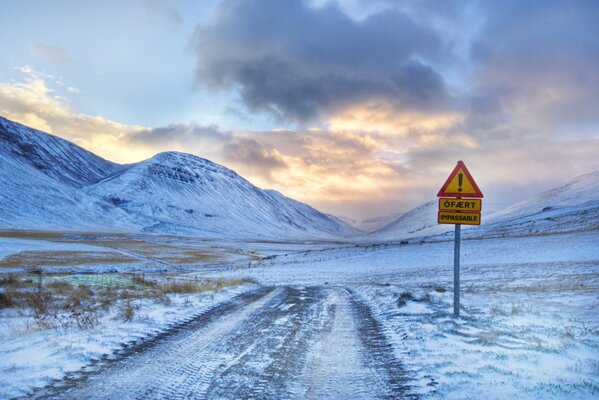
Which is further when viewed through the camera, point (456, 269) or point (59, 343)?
point (456, 269)

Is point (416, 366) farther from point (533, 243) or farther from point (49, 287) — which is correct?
point (533, 243)

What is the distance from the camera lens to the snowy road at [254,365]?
5793 millimetres

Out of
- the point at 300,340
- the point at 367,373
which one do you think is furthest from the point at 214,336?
the point at 367,373

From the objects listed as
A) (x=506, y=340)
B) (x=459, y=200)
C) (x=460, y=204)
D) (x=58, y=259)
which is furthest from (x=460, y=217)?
(x=58, y=259)

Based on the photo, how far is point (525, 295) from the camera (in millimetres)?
17156

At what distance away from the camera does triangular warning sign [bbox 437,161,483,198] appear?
10.4 meters

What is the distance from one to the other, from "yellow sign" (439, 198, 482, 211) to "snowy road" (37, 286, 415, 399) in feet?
12.1

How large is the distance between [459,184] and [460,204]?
1.73 ft

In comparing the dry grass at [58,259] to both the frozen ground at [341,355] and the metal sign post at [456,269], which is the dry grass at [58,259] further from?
the metal sign post at [456,269]

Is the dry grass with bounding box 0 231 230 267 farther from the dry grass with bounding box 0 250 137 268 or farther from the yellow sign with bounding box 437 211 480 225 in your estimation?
the yellow sign with bounding box 437 211 480 225

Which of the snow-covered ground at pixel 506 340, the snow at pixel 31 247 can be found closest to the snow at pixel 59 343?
the snow-covered ground at pixel 506 340

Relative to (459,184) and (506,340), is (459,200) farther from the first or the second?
(506,340)

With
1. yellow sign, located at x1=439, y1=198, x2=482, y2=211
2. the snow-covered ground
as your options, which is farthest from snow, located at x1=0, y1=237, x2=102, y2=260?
yellow sign, located at x1=439, y1=198, x2=482, y2=211

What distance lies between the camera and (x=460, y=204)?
1047 centimetres
